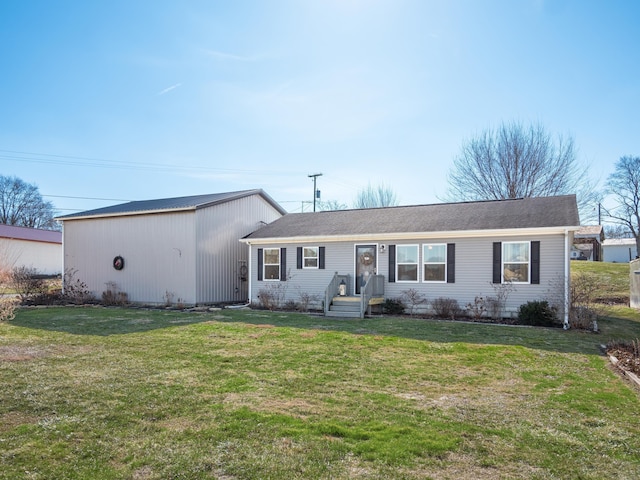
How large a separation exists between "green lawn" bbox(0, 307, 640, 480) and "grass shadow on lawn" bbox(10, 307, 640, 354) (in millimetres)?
387

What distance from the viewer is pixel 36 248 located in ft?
109

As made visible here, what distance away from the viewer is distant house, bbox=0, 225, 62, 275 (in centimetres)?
3175

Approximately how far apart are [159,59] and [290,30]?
17.7 feet

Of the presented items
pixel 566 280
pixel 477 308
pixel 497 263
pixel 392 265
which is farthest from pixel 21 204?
pixel 566 280

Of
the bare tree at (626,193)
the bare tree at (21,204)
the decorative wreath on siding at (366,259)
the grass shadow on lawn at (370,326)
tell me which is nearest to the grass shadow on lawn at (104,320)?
the grass shadow on lawn at (370,326)

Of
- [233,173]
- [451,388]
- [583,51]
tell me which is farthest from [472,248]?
[233,173]

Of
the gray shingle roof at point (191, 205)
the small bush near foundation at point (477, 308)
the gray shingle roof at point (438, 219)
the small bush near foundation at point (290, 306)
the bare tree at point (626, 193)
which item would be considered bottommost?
the small bush near foundation at point (290, 306)

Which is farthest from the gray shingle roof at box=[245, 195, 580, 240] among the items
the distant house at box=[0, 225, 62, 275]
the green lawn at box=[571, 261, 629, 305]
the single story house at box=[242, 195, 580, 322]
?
the distant house at box=[0, 225, 62, 275]

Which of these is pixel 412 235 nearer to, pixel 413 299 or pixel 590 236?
pixel 413 299

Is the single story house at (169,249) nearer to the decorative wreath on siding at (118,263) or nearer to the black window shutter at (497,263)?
the decorative wreath on siding at (118,263)

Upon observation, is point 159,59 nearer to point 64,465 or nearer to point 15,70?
point 15,70

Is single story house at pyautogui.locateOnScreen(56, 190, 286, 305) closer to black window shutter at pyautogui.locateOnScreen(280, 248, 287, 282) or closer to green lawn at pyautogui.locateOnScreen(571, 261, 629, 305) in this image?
black window shutter at pyautogui.locateOnScreen(280, 248, 287, 282)

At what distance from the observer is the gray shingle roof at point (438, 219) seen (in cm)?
1278

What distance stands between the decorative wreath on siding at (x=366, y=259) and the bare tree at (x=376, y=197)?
1035 inches
